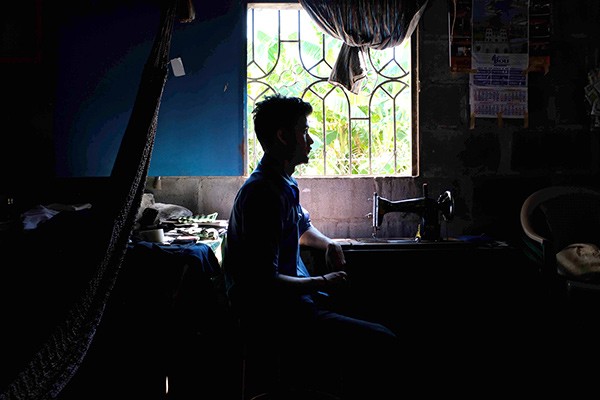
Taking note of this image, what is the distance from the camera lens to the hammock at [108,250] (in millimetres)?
1259

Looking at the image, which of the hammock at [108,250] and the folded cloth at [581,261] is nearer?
the hammock at [108,250]

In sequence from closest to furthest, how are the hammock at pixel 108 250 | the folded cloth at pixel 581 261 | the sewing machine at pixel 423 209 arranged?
the hammock at pixel 108 250, the folded cloth at pixel 581 261, the sewing machine at pixel 423 209

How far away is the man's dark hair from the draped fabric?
1168 millimetres

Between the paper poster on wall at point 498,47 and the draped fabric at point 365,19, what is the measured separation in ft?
1.52

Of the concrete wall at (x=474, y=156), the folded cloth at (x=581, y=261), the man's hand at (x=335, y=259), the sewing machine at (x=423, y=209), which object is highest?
the concrete wall at (x=474, y=156)

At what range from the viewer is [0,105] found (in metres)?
3.06

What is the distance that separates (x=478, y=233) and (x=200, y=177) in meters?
1.88

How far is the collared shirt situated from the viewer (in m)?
1.79

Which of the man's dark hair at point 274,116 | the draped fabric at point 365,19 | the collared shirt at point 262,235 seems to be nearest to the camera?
the collared shirt at point 262,235

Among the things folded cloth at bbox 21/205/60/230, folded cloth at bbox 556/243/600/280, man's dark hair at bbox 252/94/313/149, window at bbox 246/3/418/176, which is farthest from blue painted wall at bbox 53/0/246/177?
folded cloth at bbox 556/243/600/280

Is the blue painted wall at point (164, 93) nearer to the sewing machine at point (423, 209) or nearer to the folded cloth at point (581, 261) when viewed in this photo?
the sewing machine at point (423, 209)

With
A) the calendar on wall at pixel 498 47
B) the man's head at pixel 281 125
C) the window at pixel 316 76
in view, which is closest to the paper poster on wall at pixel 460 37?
the calendar on wall at pixel 498 47

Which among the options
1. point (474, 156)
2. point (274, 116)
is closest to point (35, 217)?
point (274, 116)

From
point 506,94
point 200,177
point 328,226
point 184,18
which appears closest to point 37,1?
point 184,18
